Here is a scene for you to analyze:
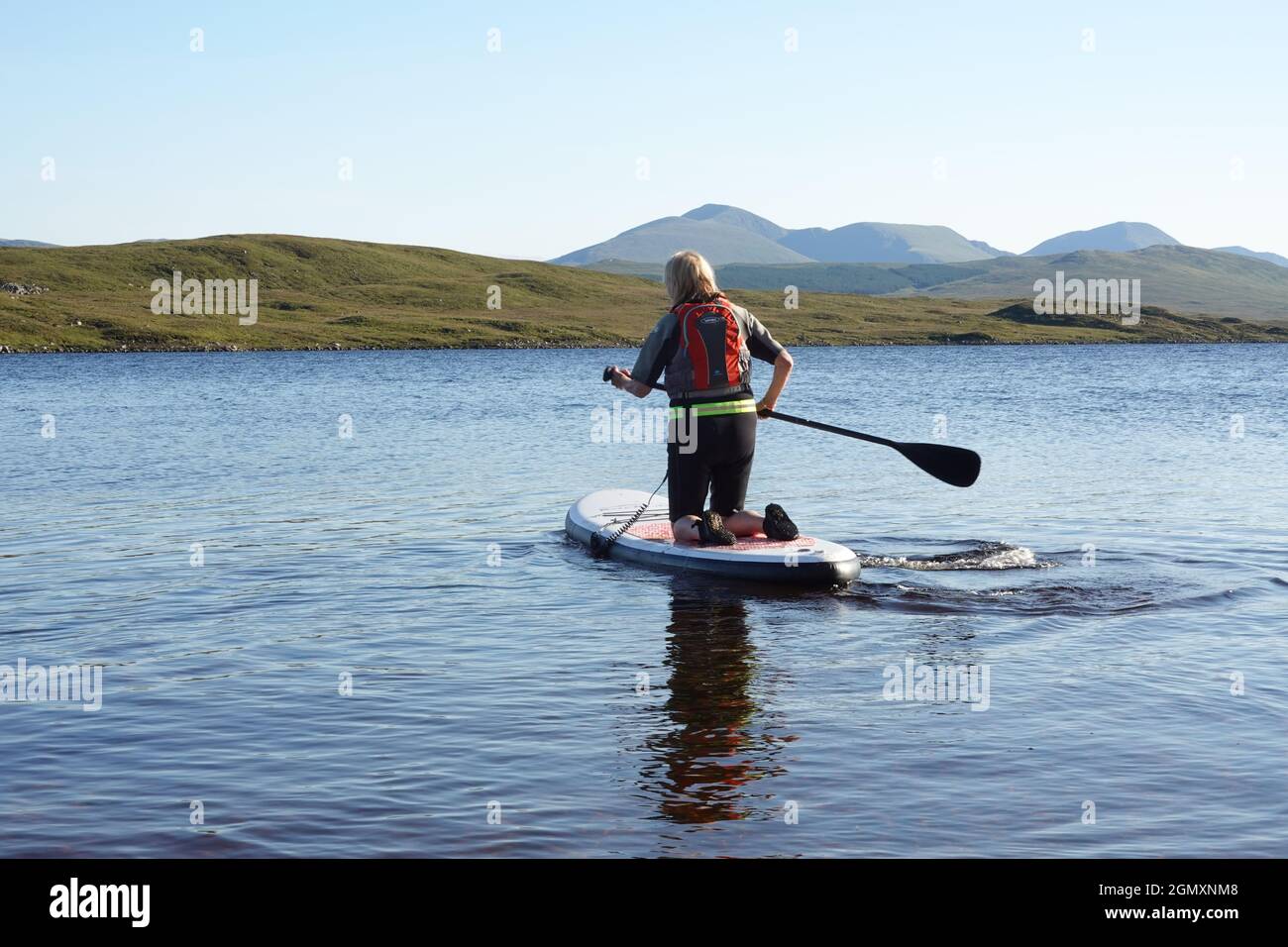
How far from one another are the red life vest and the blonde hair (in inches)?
3.6

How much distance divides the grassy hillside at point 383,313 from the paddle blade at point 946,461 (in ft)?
360

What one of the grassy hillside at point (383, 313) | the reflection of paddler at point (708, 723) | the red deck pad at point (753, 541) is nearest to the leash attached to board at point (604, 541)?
the red deck pad at point (753, 541)

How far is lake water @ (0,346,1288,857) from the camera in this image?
7.33m

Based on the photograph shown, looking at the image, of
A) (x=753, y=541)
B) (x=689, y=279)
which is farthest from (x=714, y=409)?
(x=753, y=541)

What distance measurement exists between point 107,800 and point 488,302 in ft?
547

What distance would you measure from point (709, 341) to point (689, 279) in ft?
2.19

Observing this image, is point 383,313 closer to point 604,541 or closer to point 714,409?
point 604,541

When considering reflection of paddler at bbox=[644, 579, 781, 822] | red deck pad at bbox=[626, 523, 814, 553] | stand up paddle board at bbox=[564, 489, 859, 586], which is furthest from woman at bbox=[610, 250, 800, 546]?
reflection of paddler at bbox=[644, 579, 781, 822]

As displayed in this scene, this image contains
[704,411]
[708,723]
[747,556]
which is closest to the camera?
[708,723]

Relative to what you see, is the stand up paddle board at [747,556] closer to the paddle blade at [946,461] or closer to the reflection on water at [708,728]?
the reflection on water at [708,728]

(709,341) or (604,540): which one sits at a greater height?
(709,341)

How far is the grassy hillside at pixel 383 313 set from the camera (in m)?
124

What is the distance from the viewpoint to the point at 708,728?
9.29 m
